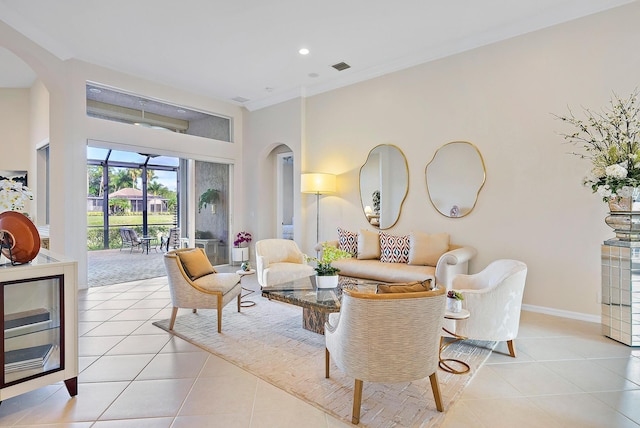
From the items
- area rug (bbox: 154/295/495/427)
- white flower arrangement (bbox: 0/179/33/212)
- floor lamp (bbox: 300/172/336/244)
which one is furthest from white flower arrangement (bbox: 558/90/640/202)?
white flower arrangement (bbox: 0/179/33/212)

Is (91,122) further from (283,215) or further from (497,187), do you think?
(497,187)

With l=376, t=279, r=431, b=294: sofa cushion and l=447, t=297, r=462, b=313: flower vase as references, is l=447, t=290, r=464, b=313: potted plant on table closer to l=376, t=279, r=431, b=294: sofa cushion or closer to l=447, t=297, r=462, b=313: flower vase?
l=447, t=297, r=462, b=313: flower vase

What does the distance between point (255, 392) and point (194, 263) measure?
1.82m

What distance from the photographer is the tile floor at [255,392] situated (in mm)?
1996

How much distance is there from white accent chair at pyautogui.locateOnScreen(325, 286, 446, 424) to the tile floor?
358mm

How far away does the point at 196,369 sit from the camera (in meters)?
2.64

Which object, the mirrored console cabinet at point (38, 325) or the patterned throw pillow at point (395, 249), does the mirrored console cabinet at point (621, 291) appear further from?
the mirrored console cabinet at point (38, 325)

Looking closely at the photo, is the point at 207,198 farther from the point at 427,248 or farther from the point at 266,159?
the point at 427,248

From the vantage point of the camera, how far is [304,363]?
2719mm

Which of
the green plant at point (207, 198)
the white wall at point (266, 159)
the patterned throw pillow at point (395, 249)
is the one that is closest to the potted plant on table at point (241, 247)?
the white wall at point (266, 159)

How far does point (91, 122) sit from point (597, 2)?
6666 millimetres

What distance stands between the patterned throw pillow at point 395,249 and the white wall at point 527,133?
1.24ft

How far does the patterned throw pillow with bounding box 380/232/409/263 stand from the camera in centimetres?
466

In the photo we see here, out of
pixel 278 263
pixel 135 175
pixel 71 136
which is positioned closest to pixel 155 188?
pixel 135 175
